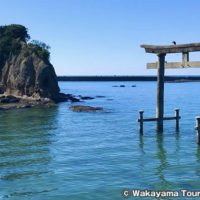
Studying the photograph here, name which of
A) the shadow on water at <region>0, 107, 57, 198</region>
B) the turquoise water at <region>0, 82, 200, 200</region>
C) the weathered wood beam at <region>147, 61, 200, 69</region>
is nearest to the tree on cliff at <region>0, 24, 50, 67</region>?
the shadow on water at <region>0, 107, 57, 198</region>

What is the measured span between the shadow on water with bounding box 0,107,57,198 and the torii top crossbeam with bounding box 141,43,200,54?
31.1 feet

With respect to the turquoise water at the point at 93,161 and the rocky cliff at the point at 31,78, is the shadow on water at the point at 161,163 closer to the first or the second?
the turquoise water at the point at 93,161

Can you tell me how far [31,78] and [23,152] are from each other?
36096 millimetres

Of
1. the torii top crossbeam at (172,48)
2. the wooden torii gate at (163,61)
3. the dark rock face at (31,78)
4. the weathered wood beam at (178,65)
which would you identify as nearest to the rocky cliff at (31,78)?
the dark rock face at (31,78)

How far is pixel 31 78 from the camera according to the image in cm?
5269

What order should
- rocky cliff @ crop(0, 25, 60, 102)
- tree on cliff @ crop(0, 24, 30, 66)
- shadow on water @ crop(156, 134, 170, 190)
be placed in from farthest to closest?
tree on cliff @ crop(0, 24, 30, 66) < rocky cliff @ crop(0, 25, 60, 102) < shadow on water @ crop(156, 134, 170, 190)

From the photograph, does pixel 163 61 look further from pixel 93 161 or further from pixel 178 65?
pixel 93 161

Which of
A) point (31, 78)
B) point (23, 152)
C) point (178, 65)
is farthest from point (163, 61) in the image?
point (31, 78)

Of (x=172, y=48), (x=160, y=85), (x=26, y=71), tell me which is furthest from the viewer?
(x=26, y=71)

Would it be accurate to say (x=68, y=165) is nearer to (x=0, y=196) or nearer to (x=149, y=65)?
(x=0, y=196)

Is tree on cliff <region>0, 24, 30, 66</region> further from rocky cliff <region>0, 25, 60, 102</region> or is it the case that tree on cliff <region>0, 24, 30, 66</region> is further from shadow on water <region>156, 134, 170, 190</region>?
Result: shadow on water <region>156, 134, 170, 190</region>

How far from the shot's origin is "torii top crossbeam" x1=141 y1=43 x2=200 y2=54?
17.1 metres

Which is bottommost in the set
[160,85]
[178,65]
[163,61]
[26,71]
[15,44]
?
[160,85]

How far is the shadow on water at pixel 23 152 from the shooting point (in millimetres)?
12828
